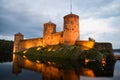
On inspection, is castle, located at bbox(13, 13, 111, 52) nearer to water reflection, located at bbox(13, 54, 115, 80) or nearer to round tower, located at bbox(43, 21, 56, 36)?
round tower, located at bbox(43, 21, 56, 36)

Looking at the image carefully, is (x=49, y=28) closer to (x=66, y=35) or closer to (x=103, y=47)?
(x=66, y=35)

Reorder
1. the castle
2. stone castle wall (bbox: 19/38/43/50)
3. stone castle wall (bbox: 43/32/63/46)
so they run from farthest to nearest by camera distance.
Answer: stone castle wall (bbox: 19/38/43/50), stone castle wall (bbox: 43/32/63/46), the castle

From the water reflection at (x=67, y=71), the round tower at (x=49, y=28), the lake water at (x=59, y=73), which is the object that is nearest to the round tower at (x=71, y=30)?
the round tower at (x=49, y=28)

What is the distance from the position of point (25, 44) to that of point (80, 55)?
3950 cm

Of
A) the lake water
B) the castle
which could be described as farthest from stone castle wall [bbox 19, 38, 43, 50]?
the lake water

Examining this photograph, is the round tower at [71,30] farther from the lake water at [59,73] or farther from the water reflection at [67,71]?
the lake water at [59,73]

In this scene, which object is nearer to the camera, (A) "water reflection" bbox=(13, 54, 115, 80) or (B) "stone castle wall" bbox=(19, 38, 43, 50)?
(A) "water reflection" bbox=(13, 54, 115, 80)

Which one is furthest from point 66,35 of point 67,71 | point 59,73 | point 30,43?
point 59,73

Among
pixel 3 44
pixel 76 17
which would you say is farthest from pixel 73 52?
pixel 3 44

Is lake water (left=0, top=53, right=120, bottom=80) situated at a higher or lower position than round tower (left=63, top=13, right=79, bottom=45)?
lower

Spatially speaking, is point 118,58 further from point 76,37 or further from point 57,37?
point 57,37

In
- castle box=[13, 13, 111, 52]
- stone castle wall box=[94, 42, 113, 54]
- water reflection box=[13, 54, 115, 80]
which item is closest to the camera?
water reflection box=[13, 54, 115, 80]

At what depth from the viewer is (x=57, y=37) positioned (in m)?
55.7

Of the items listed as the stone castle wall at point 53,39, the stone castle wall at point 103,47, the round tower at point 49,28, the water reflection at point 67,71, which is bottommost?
the water reflection at point 67,71
